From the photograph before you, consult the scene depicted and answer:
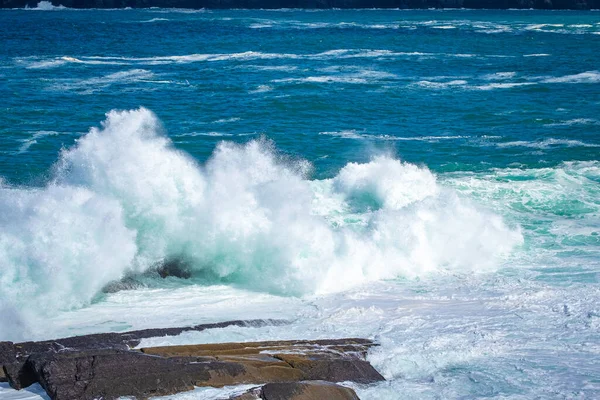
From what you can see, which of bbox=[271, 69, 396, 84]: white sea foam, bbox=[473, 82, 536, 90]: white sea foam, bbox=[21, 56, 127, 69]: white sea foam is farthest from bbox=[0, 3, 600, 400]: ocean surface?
bbox=[21, 56, 127, 69]: white sea foam

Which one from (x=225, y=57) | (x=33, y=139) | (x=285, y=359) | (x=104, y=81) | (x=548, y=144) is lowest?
(x=548, y=144)

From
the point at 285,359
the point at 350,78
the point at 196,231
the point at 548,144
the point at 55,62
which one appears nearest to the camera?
the point at 285,359

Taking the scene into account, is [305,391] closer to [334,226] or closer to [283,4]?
[334,226]

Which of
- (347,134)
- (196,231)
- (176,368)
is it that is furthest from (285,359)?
(347,134)

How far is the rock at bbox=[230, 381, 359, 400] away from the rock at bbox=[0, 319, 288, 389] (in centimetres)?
227

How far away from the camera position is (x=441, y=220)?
16906 mm

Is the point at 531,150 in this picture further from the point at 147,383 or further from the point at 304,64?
the point at 304,64

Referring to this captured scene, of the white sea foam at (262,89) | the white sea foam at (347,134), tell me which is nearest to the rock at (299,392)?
the white sea foam at (347,134)

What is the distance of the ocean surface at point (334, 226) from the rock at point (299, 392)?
1.07 ft

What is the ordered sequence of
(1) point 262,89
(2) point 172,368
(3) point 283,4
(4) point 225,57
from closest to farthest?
1. (2) point 172,368
2. (1) point 262,89
3. (4) point 225,57
4. (3) point 283,4

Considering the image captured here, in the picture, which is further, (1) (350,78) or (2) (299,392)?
(1) (350,78)

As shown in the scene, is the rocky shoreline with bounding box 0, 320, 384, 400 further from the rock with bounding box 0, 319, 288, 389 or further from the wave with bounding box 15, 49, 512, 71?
the wave with bounding box 15, 49, 512, 71

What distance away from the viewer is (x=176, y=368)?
30.2ft

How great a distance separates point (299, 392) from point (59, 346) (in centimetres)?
338
